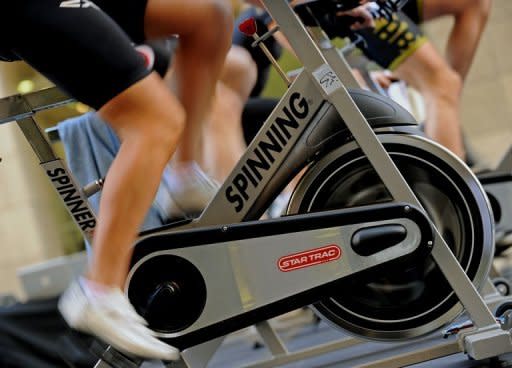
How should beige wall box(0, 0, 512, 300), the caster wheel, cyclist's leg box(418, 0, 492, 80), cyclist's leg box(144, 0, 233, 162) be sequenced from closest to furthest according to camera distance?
cyclist's leg box(144, 0, 233, 162) → the caster wheel → cyclist's leg box(418, 0, 492, 80) → beige wall box(0, 0, 512, 300)

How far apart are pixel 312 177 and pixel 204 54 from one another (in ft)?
1.33

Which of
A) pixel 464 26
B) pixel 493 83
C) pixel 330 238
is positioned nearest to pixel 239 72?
pixel 464 26

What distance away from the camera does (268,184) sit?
2053 millimetres

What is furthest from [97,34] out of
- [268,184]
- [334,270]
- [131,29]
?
[334,270]

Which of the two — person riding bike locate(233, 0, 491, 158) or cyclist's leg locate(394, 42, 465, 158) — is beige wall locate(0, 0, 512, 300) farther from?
cyclist's leg locate(394, 42, 465, 158)

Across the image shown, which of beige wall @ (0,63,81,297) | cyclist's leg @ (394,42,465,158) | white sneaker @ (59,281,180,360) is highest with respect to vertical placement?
white sneaker @ (59,281,180,360)

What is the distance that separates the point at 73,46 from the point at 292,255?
2.19 feet

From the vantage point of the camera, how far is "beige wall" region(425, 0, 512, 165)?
6473 millimetres

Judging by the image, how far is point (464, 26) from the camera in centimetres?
Answer: 307

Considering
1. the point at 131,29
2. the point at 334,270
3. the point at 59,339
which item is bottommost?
the point at 59,339

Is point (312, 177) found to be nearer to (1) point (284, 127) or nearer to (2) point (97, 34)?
(1) point (284, 127)

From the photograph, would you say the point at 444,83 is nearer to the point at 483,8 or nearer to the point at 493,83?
the point at 483,8

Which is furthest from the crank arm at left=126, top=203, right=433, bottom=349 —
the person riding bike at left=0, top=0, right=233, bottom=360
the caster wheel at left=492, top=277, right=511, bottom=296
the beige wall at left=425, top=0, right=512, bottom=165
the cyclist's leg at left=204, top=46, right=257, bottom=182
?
the beige wall at left=425, top=0, right=512, bottom=165

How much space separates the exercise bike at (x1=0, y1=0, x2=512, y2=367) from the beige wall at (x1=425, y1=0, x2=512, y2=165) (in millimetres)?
4538
